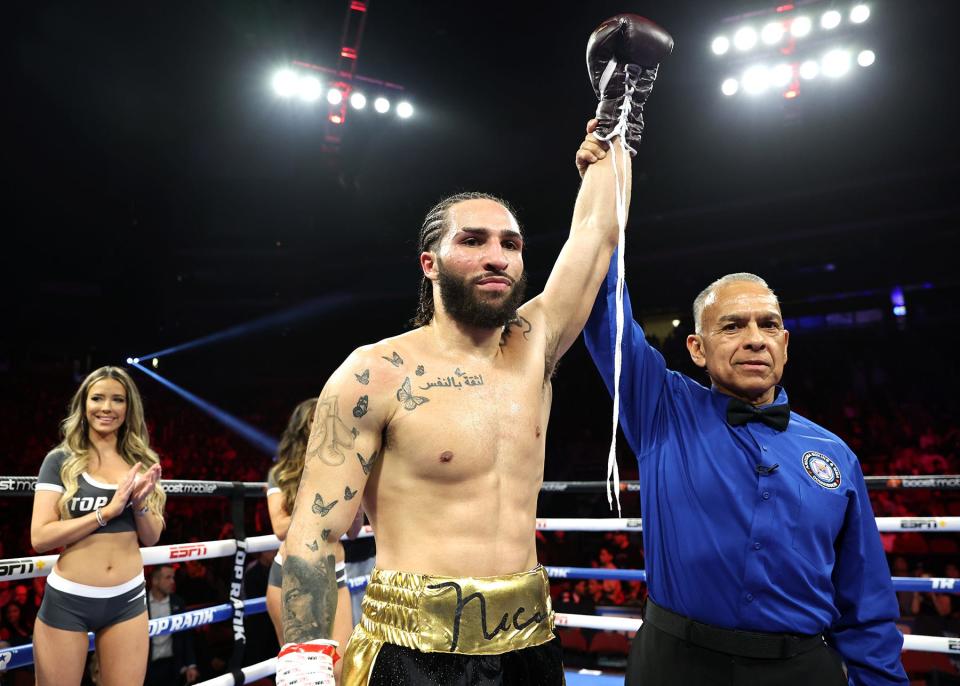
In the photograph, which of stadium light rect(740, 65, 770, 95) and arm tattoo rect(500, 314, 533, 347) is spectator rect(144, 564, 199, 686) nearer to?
arm tattoo rect(500, 314, 533, 347)

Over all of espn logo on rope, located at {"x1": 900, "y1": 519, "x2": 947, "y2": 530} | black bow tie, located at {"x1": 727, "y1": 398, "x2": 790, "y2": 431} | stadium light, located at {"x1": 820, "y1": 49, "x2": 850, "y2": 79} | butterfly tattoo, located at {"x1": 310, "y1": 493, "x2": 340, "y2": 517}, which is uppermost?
stadium light, located at {"x1": 820, "y1": 49, "x2": 850, "y2": 79}

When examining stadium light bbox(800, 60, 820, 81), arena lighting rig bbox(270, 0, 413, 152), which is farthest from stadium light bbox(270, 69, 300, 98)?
stadium light bbox(800, 60, 820, 81)

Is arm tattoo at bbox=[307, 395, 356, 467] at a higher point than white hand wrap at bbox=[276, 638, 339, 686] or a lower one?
higher

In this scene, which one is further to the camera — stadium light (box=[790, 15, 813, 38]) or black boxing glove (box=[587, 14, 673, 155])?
stadium light (box=[790, 15, 813, 38])

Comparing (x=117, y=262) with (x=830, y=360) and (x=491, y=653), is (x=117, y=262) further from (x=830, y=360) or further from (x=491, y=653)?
(x=491, y=653)

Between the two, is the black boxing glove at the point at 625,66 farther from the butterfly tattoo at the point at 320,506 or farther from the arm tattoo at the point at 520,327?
the butterfly tattoo at the point at 320,506

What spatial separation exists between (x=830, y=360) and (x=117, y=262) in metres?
11.1

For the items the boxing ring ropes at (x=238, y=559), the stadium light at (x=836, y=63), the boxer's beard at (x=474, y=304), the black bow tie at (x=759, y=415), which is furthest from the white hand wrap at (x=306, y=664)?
the stadium light at (x=836, y=63)

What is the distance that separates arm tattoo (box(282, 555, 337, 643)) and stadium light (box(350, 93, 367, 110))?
8078 millimetres

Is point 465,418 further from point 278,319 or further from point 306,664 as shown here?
point 278,319

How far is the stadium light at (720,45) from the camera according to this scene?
269 inches

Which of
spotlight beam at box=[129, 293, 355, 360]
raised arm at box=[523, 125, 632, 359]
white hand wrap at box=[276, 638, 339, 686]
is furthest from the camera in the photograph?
spotlight beam at box=[129, 293, 355, 360]

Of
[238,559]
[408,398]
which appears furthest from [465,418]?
[238,559]

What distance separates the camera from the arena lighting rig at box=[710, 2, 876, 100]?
639 cm
